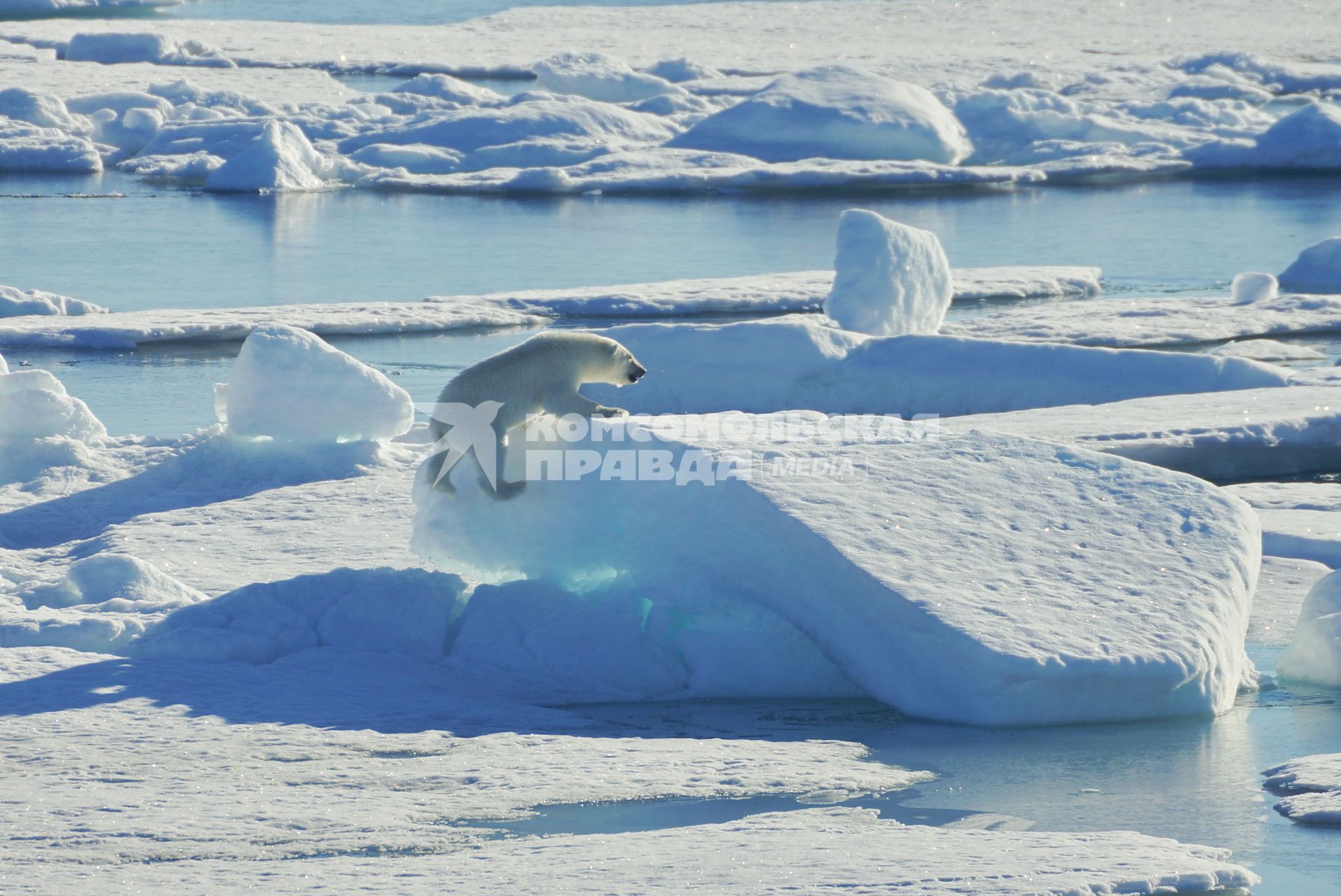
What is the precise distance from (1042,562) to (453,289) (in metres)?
9.05

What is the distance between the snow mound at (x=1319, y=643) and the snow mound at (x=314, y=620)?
2.35 metres

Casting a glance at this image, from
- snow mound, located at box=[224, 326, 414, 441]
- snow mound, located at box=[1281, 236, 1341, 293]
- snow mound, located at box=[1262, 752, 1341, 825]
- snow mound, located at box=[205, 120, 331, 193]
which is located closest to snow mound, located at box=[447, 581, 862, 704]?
snow mound, located at box=[1262, 752, 1341, 825]

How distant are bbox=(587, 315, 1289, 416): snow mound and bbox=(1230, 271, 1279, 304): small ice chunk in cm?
308

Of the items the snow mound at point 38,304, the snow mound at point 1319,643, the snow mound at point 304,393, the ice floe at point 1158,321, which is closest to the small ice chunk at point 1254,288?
the ice floe at point 1158,321

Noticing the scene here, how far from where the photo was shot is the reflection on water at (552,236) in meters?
13.6

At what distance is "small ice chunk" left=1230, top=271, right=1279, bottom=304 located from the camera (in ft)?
39.3

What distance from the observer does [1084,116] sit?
20734 mm

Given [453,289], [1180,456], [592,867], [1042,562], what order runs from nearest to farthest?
[592,867] → [1042,562] → [1180,456] → [453,289]

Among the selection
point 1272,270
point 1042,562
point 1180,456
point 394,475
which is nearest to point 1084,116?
point 1272,270

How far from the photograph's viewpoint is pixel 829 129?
19281mm

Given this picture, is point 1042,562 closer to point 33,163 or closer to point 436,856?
point 436,856

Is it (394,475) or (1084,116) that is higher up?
(1084,116)

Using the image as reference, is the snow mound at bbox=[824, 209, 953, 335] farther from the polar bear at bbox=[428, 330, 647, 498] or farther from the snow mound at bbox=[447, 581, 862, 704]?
the snow mound at bbox=[447, 581, 862, 704]

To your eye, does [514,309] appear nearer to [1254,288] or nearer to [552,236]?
[552,236]
